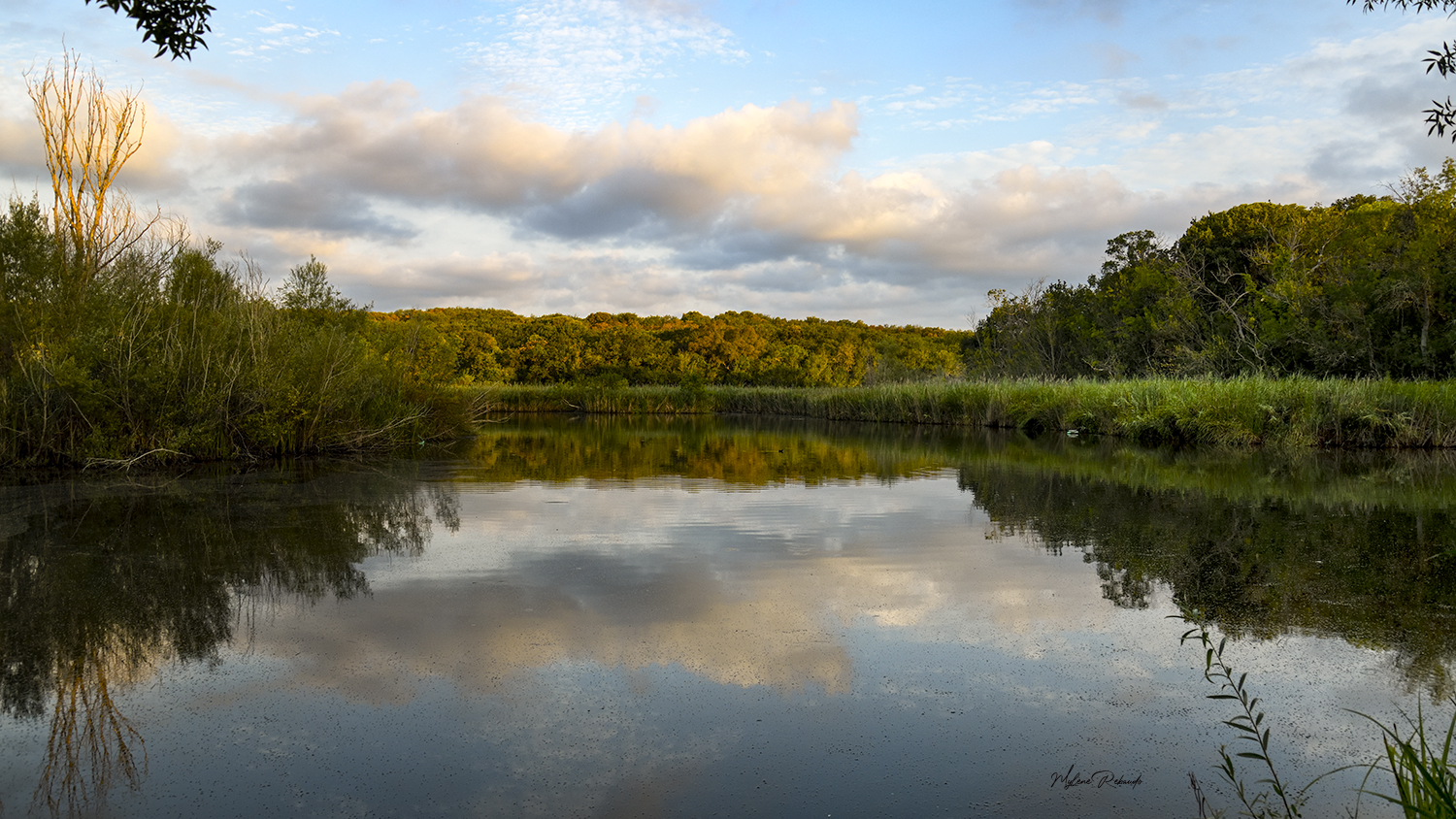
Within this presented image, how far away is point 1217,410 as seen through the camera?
1781 cm

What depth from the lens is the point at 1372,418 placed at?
54.9 feet

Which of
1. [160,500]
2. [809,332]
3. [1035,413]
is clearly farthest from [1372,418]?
[809,332]

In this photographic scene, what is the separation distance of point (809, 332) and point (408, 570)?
65.4 metres

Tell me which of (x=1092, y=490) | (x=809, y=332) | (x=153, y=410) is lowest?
(x=1092, y=490)

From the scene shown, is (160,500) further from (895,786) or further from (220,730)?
(895,786)

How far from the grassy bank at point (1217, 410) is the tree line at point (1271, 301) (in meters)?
2.55

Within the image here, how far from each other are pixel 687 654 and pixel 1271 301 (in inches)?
1120

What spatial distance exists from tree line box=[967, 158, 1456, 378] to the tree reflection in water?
21.1 m

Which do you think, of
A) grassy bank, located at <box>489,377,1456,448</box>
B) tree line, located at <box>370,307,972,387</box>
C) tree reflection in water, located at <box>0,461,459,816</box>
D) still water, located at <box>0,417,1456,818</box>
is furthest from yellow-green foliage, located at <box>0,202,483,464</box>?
tree line, located at <box>370,307,972,387</box>

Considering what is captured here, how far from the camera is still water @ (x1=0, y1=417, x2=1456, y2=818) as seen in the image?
2.68m

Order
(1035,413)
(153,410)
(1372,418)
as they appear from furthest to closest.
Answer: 1. (1035,413)
2. (1372,418)
3. (153,410)

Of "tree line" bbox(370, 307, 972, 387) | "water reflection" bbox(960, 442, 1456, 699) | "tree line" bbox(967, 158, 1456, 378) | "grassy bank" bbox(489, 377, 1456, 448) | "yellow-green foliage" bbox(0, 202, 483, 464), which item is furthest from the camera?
"tree line" bbox(370, 307, 972, 387)
